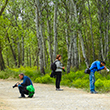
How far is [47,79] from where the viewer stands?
55.0ft

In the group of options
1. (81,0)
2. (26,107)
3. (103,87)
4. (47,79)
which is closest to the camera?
(26,107)

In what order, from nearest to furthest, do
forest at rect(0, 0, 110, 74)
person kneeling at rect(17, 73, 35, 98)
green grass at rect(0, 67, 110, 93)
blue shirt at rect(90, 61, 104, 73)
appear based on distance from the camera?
person kneeling at rect(17, 73, 35, 98)
blue shirt at rect(90, 61, 104, 73)
green grass at rect(0, 67, 110, 93)
forest at rect(0, 0, 110, 74)

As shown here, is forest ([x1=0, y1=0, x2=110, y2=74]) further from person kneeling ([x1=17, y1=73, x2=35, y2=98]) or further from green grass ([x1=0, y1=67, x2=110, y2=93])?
person kneeling ([x1=17, y1=73, x2=35, y2=98])

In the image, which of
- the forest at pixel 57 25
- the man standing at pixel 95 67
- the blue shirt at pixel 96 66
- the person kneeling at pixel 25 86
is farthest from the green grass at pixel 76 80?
the person kneeling at pixel 25 86

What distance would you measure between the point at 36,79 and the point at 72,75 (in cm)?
284

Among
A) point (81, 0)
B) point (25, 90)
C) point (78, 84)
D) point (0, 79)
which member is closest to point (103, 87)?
point (78, 84)

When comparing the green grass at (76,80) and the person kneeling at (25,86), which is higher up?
the person kneeling at (25,86)

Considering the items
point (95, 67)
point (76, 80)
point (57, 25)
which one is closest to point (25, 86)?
point (95, 67)

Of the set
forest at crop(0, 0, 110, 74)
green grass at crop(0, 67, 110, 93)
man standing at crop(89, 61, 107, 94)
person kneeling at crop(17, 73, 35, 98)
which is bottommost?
green grass at crop(0, 67, 110, 93)

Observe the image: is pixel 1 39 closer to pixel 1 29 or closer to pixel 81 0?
pixel 1 29

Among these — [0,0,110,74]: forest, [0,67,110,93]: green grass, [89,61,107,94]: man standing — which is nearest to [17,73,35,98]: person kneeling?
[89,61,107,94]: man standing

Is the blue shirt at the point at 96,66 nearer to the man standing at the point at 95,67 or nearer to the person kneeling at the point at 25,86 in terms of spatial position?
the man standing at the point at 95,67

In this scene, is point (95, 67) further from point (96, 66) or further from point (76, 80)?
point (76, 80)

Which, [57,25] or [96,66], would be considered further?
[57,25]
